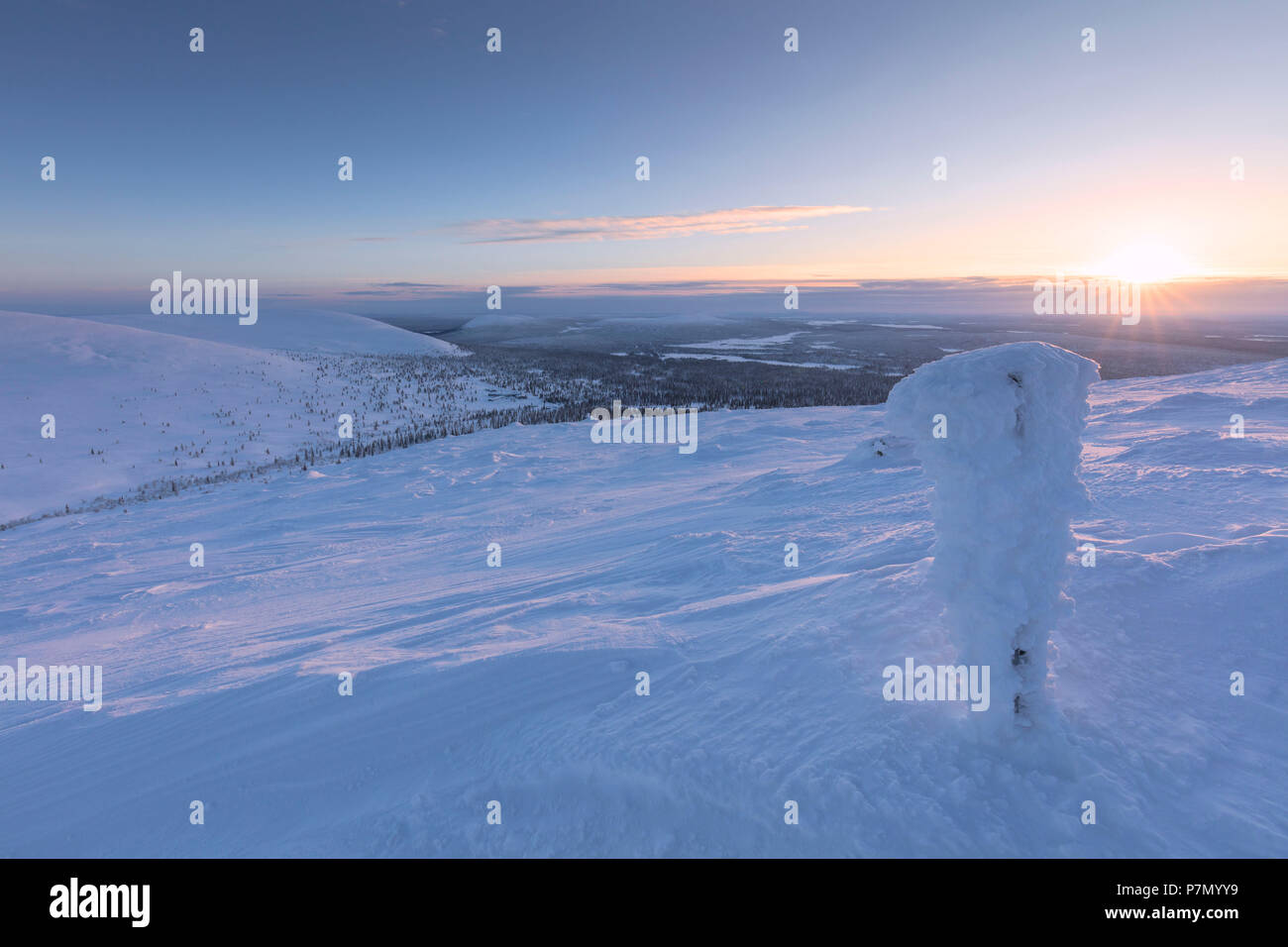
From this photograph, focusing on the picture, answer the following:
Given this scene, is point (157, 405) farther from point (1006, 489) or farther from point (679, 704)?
point (1006, 489)

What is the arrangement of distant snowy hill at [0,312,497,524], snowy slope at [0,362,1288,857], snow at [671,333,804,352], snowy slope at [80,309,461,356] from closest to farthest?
snowy slope at [0,362,1288,857] → distant snowy hill at [0,312,497,524] → snowy slope at [80,309,461,356] → snow at [671,333,804,352]

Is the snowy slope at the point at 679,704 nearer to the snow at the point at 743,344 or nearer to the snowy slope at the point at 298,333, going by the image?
the snowy slope at the point at 298,333

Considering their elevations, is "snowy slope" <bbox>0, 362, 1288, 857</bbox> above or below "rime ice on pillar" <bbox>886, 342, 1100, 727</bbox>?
below

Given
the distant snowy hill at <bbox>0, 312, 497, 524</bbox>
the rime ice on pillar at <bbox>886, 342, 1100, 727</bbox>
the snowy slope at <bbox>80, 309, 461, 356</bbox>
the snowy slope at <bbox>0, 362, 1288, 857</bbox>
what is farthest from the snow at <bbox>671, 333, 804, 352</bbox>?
the rime ice on pillar at <bbox>886, 342, 1100, 727</bbox>

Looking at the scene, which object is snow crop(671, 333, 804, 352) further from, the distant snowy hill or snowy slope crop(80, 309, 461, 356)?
the distant snowy hill

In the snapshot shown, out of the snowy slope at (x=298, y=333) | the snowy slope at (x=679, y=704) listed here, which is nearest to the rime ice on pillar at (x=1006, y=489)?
the snowy slope at (x=679, y=704)

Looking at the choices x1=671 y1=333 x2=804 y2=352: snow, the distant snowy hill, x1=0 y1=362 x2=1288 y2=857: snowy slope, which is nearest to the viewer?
x1=0 y1=362 x2=1288 y2=857: snowy slope

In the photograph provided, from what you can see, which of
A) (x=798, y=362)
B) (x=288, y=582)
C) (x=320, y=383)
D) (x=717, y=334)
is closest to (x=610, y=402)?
(x=320, y=383)

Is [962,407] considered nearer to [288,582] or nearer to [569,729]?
[569,729]
